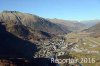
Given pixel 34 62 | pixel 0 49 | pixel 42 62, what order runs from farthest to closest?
pixel 0 49 < pixel 42 62 < pixel 34 62

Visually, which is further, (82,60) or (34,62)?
(82,60)

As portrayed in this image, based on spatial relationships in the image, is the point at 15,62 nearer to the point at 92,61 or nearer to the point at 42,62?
the point at 42,62

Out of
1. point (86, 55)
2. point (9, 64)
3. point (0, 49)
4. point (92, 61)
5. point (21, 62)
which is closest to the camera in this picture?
point (9, 64)

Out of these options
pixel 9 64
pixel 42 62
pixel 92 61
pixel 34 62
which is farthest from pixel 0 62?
pixel 92 61

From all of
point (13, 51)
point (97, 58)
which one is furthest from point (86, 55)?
point (13, 51)

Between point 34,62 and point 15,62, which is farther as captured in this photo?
point 34,62

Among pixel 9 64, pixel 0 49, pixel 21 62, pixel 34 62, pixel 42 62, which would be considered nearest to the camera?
pixel 9 64

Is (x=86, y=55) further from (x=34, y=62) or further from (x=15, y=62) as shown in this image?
(x=15, y=62)

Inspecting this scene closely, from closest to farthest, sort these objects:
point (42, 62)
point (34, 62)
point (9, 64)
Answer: point (9, 64) → point (34, 62) → point (42, 62)
